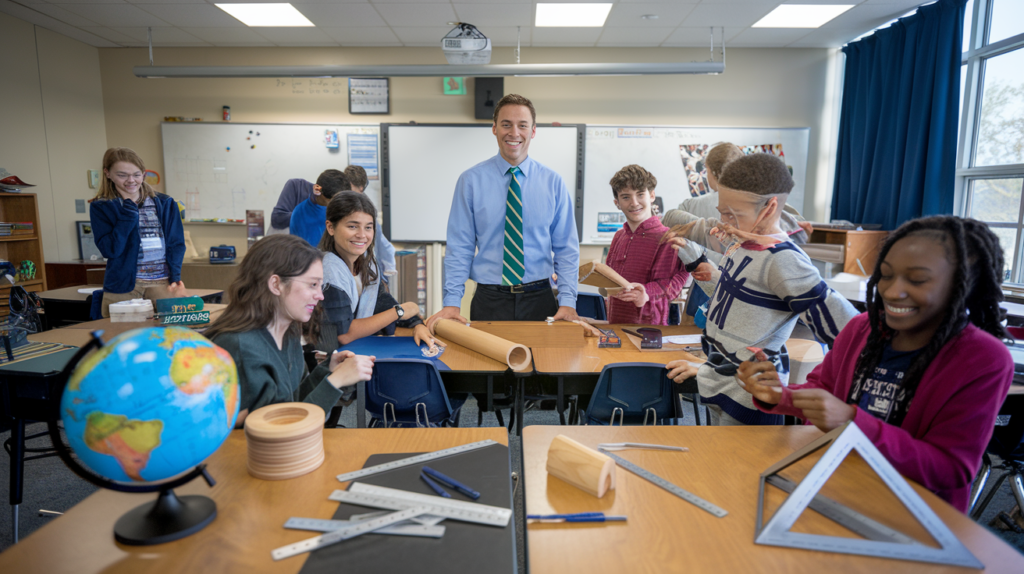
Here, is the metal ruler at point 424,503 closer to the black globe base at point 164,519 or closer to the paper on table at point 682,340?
the black globe base at point 164,519

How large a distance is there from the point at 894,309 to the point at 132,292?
361cm

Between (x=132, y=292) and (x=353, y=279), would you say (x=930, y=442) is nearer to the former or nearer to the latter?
(x=353, y=279)

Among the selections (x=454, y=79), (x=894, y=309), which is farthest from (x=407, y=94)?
(x=894, y=309)

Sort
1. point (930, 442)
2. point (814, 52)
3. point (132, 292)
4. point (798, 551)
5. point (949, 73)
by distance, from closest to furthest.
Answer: point (798, 551), point (930, 442), point (132, 292), point (949, 73), point (814, 52)

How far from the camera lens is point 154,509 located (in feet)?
3.01

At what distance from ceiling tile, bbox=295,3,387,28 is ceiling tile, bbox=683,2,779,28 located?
103 inches

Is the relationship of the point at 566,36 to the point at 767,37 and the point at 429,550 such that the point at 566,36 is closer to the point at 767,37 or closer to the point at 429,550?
the point at 767,37

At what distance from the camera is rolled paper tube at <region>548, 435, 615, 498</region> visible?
997 mm

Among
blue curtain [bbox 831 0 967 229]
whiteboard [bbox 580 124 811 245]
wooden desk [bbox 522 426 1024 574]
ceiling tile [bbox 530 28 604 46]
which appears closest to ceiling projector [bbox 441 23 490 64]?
ceiling tile [bbox 530 28 604 46]

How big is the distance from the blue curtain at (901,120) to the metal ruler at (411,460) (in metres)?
4.20

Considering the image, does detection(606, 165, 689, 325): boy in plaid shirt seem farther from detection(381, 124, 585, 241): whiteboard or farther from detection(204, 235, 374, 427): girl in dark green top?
detection(381, 124, 585, 241): whiteboard

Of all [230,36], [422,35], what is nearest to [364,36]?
[422,35]

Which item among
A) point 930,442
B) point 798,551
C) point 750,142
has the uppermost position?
point 750,142

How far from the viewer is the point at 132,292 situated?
308 centimetres
